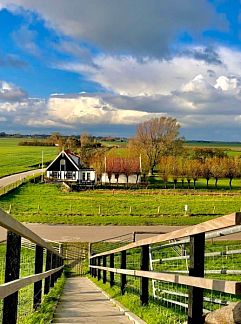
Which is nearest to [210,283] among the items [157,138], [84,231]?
[84,231]

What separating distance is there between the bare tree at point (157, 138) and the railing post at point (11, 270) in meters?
71.7

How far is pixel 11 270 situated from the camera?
3.57m

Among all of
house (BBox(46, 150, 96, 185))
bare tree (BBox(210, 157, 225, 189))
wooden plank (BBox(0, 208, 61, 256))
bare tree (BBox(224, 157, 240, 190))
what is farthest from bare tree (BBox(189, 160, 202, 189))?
wooden plank (BBox(0, 208, 61, 256))

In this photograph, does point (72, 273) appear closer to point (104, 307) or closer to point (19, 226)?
point (104, 307)

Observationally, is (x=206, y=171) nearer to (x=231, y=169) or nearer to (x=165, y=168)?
(x=231, y=169)

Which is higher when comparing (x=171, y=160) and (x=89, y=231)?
(x=171, y=160)

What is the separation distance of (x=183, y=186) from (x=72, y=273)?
47046 millimetres

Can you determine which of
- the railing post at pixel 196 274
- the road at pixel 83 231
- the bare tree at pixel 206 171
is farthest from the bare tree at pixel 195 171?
the railing post at pixel 196 274

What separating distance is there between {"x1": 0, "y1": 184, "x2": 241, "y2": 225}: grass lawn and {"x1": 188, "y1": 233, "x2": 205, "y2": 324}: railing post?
92.9 ft

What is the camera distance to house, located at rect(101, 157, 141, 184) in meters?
66.6

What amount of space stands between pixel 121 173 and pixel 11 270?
208ft

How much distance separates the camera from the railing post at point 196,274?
10.4 ft

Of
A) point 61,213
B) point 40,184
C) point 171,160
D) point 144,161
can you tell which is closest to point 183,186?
point 171,160

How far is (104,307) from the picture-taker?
6.43m
